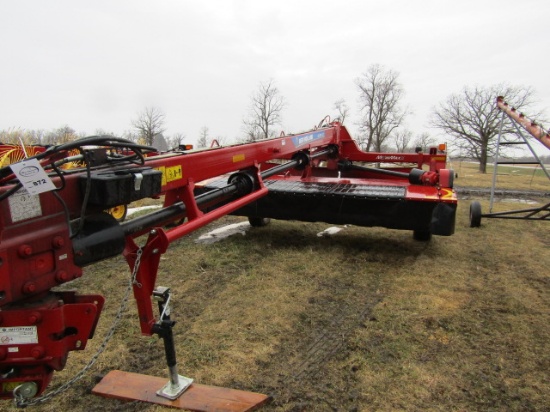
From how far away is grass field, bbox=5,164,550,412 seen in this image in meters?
2.64

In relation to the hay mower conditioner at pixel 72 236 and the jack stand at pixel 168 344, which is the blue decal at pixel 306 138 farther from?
the jack stand at pixel 168 344

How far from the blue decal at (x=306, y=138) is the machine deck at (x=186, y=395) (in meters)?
3.14

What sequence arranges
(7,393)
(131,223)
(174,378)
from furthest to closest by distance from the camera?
(174,378) → (131,223) → (7,393)

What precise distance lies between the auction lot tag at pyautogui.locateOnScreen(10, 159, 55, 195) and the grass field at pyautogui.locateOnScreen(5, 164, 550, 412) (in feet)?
5.21

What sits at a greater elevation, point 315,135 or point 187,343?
point 315,135

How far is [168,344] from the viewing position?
2.42 meters

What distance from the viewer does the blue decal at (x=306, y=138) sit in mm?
5045

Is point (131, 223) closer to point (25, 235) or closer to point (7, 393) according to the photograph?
point (25, 235)

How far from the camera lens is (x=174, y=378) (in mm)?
2541

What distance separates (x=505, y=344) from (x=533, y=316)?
751mm

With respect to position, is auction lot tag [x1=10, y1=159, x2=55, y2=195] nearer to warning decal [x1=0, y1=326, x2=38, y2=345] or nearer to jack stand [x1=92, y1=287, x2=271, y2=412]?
warning decal [x1=0, y1=326, x2=38, y2=345]

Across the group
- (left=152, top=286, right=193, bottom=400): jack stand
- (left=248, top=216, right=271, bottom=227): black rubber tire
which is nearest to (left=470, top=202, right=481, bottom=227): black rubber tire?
(left=248, top=216, right=271, bottom=227): black rubber tire

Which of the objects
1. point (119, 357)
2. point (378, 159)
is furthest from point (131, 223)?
point (378, 159)

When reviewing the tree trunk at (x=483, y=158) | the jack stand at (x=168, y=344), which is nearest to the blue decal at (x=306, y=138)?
the jack stand at (x=168, y=344)
